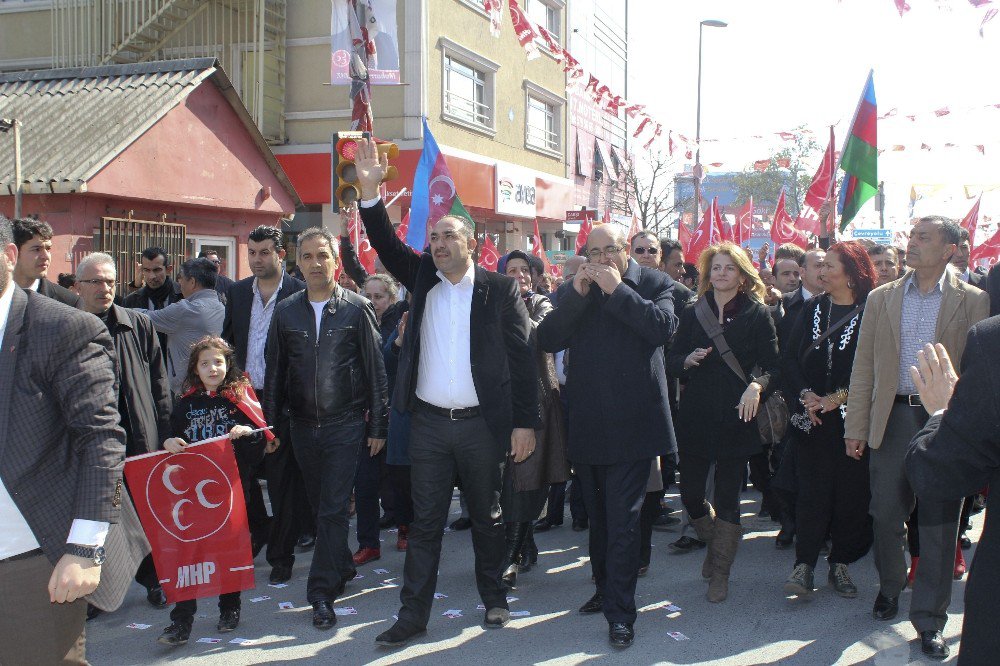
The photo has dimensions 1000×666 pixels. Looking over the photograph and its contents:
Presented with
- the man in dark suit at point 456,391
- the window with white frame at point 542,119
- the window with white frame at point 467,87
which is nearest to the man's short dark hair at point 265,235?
the man in dark suit at point 456,391

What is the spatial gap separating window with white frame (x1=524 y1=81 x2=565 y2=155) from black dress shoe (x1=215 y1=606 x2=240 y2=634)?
2119 centimetres

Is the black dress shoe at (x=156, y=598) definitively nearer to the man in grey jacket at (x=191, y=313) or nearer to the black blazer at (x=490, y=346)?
the man in grey jacket at (x=191, y=313)

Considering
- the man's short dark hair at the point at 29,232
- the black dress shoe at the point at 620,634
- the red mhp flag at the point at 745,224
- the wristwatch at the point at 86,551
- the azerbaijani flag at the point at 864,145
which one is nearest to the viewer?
the wristwatch at the point at 86,551

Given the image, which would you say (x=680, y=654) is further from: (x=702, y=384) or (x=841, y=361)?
(x=841, y=361)

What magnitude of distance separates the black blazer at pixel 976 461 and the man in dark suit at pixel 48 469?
2.40 metres

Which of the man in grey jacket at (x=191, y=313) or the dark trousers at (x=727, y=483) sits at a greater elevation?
the man in grey jacket at (x=191, y=313)

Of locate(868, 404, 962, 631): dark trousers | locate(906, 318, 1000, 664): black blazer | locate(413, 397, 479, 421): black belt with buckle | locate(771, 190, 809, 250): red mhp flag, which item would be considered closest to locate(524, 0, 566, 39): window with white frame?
locate(771, 190, 809, 250): red mhp flag

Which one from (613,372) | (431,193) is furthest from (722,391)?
(431,193)

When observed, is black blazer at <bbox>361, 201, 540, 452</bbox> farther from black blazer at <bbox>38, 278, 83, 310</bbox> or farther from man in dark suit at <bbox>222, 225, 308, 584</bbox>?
black blazer at <bbox>38, 278, 83, 310</bbox>

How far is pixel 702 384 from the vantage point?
5617mm

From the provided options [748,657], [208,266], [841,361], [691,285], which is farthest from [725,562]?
[691,285]

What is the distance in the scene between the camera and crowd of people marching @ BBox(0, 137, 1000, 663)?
490 cm

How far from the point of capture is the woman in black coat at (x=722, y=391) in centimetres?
544

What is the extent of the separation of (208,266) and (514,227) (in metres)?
19.2
